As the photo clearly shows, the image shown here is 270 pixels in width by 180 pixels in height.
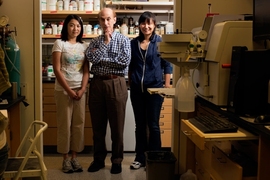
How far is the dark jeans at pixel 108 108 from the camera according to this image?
11.1ft

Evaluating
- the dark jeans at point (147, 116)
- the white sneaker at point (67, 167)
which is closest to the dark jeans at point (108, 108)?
the dark jeans at point (147, 116)

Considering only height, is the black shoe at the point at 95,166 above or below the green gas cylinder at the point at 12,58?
below

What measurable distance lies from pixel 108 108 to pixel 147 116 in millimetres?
388

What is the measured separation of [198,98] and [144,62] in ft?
3.20

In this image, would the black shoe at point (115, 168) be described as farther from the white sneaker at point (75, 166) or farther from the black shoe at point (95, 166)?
the white sneaker at point (75, 166)

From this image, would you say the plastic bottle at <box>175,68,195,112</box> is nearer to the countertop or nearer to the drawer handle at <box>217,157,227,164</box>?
the countertop

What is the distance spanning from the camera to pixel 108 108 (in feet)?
11.2

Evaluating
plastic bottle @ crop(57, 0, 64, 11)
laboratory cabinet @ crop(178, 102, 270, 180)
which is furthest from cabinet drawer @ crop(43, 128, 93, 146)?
laboratory cabinet @ crop(178, 102, 270, 180)

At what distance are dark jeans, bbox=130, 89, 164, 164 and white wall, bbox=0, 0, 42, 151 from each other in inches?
35.5

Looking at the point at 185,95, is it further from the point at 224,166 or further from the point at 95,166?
the point at 95,166

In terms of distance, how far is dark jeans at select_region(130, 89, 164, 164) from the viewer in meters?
3.50

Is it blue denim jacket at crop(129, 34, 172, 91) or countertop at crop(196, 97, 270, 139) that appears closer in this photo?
countertop at crop(196, 97, 270, 139)

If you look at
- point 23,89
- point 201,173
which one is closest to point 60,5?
point 23,89

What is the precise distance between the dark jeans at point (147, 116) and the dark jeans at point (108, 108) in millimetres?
146
